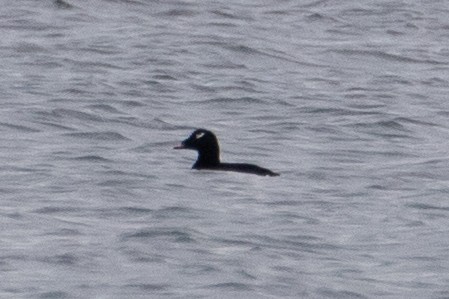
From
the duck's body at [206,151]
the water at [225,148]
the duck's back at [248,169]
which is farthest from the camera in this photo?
the duck's body at [206,151]

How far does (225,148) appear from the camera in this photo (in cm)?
1986

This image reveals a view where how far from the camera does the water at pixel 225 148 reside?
13695 millimetres

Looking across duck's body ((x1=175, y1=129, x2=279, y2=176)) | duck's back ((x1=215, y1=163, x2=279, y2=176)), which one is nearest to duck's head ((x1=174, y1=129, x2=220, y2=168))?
duck's body ((x1=175, y1=129, x2=279, y2=176))

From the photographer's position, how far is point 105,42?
26422mm

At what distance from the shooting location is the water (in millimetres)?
13695

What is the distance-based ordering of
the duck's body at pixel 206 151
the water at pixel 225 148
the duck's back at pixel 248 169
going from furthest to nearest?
the duck's body at pixel 206 151
the duck's back at pixel 248 169
the water at pixel 225 148

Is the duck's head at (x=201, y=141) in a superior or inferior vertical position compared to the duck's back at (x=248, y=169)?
superior

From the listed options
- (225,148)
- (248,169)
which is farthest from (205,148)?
(225,148)

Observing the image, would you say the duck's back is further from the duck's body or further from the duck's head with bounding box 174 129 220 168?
the duck's head with bounding box 174 129 220 168

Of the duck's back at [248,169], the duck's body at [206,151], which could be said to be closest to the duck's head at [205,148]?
the duck's body at [206,151]

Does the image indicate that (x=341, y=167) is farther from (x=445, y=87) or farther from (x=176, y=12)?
(x=176, y=12)

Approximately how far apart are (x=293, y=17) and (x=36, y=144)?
33.9 feet

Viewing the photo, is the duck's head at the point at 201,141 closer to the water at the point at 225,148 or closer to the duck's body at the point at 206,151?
the duck's body at the point at 206,151

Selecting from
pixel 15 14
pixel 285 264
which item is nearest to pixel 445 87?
pixel 15 14
